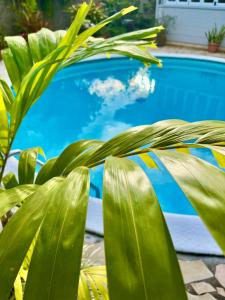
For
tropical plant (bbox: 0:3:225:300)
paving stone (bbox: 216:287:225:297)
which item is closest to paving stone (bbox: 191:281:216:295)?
paving stone (bbox: 216:287:225:297)

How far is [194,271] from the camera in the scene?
1776 millimetres

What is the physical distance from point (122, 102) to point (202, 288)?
15.9 feet

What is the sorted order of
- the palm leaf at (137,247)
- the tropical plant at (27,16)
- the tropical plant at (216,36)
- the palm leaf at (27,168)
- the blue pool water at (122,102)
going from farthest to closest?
1. the tropical plant at (216,36)
2. the tropical plant at (27,16)
3. the blue pool water at (122,102)
4. the palm leaf at (27,168)
5. the palm leaf at (137,247)

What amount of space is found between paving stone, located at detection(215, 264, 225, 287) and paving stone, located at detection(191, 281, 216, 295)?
0.27ft

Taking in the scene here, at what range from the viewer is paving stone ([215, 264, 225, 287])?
1712 mm

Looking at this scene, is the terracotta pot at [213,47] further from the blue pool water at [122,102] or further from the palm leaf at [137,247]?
the palm leaf at [137,247]

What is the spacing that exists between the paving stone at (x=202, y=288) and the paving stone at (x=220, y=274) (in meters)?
0.08

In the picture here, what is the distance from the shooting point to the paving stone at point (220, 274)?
5.62 ft

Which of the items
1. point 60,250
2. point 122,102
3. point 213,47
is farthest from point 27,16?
point 60,250

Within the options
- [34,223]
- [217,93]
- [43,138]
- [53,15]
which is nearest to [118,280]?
[34,223]

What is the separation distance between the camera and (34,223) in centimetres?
41

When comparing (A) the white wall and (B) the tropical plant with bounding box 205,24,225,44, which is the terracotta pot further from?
(A) the white wall

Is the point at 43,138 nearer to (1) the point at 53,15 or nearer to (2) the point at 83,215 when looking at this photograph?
(2) the point at 83,215

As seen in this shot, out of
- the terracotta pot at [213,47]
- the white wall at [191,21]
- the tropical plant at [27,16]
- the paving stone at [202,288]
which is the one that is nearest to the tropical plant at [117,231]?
the paving stone at [202,288]
